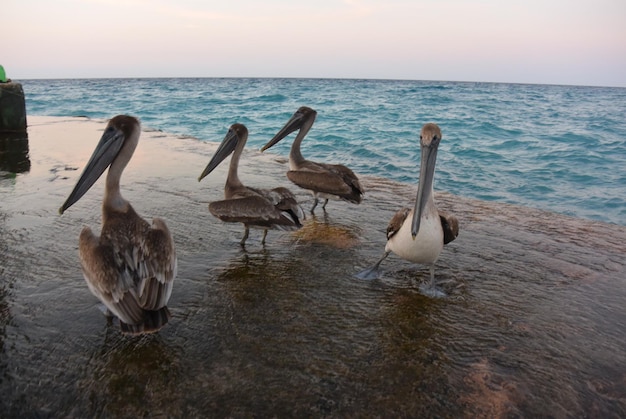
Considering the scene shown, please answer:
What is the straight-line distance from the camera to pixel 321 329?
296 cm

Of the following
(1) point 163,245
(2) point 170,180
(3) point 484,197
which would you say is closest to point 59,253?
(1) point 163,245

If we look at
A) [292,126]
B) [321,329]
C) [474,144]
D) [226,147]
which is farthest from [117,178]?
[474,144]

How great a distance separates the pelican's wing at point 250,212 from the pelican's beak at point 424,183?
54.5 inches

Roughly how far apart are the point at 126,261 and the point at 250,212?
5.27 feet

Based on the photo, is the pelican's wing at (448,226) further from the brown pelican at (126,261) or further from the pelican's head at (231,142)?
the pelican's head at (231,142)

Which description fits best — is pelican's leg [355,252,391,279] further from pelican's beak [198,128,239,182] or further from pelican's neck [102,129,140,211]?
pelican's beak [198,128,239,182]

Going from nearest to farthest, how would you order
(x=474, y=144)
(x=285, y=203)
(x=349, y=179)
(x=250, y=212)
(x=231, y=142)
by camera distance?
(x=250, y=212)
(x=285, y=203)
(x=231, y=142)
(x=349, y=179)
(x=474, y=144)

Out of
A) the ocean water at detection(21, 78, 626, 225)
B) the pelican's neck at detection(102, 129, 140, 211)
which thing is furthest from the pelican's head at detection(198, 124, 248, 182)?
the ocean water at detection(21, 78, 626, 225)

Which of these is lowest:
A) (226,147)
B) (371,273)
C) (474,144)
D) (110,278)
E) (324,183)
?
(474,144)

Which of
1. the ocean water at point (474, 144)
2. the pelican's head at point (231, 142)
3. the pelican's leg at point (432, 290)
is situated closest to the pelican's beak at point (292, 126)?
the pelican's head at point (231, 142)

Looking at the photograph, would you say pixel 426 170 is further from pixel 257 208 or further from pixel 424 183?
pixel 257 208

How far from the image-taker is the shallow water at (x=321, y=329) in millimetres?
2301

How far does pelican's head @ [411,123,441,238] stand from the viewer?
3.48 meters

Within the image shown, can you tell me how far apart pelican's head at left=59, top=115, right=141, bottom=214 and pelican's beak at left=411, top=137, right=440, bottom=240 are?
2.21 m
